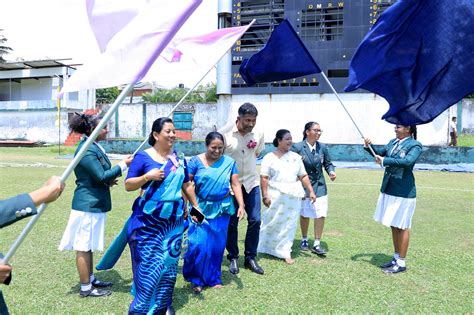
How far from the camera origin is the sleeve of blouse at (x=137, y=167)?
3.48 meters

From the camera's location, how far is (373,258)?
→ 5.35 m

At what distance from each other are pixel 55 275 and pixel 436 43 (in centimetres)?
442

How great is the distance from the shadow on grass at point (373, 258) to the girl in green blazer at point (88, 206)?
3088 mm

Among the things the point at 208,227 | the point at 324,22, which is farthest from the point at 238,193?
the point at 324,22

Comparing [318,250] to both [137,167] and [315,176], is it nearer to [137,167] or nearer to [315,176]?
[315,176]

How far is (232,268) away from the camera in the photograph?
15.7 ft

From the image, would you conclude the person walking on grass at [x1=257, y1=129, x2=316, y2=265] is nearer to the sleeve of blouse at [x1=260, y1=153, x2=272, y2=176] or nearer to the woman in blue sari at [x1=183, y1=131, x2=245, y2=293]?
the sleeve of blouse at [x1=260, y1=153, x2=272, y2=176]

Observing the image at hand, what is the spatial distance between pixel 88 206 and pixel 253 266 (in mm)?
1979

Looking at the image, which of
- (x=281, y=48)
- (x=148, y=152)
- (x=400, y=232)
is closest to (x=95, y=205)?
(x=148, y=152)

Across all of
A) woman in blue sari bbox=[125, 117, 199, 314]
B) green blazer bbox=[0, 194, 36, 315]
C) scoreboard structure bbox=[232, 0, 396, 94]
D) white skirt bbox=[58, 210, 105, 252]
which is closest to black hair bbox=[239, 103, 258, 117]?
woman in blue sari bbox=[125, 117, 199, 314]

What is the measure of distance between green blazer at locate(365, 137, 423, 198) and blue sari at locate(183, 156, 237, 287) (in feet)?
6.11

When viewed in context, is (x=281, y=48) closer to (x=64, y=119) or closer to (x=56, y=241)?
(x=56, y=241)

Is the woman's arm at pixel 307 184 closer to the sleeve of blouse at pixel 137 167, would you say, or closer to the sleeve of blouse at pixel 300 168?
the sleeve of blouse at pixel 300 168

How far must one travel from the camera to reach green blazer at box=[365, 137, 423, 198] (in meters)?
4.66
